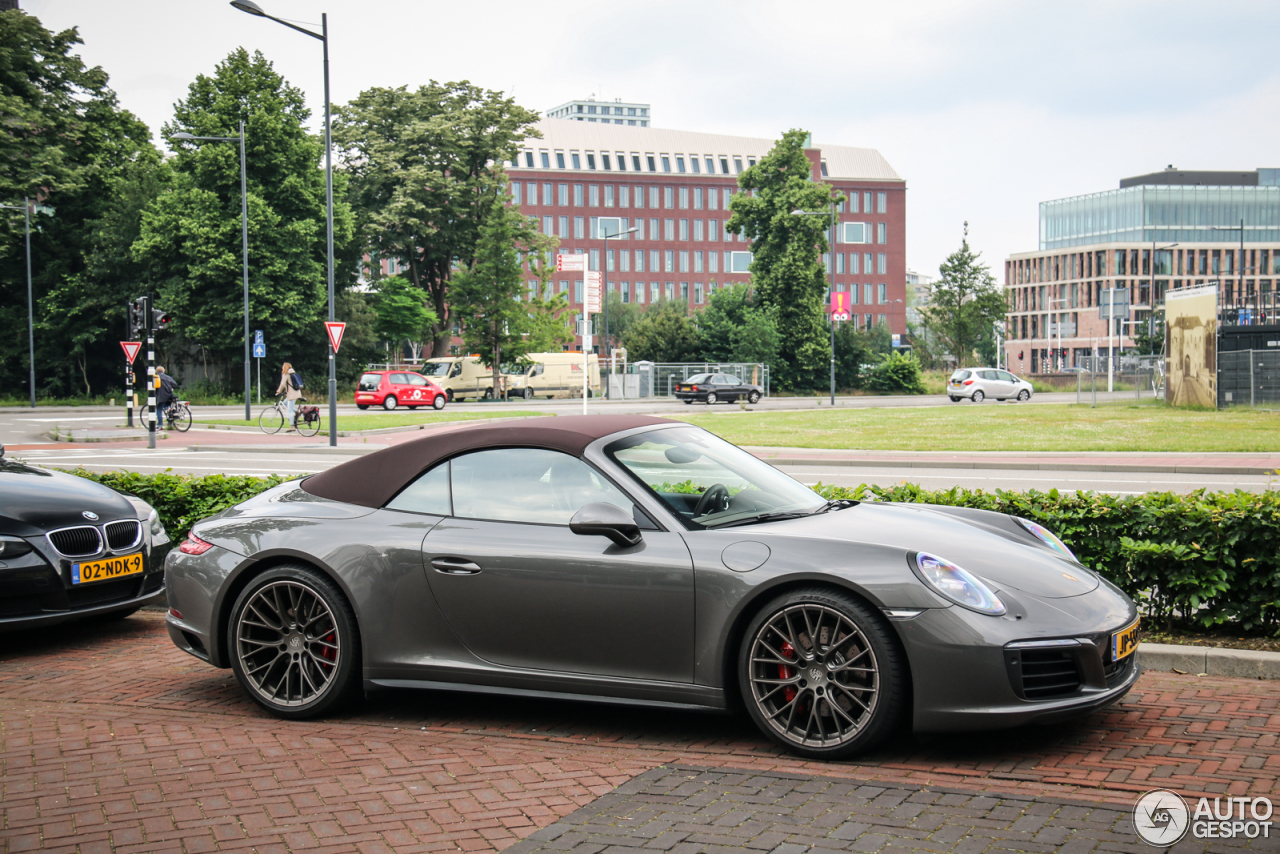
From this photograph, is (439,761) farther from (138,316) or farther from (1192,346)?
(1192,346)

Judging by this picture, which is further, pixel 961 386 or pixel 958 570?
pixel 961 386

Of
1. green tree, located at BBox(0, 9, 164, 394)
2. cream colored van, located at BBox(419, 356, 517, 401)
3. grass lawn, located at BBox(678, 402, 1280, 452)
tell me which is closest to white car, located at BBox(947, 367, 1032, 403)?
grass lawn, located at BBox(678, 402, 1280, 452)

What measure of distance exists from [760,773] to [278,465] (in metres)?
18.6

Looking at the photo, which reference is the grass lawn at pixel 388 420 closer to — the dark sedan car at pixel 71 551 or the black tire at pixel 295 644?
the dark sedan car at pixel 71 551

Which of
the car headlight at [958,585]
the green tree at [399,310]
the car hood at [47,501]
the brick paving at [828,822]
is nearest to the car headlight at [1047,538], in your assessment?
the car headlight at [958,585]

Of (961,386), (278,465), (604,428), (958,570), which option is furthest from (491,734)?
(961,386)

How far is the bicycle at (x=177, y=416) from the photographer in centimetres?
2997

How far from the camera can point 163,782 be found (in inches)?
167

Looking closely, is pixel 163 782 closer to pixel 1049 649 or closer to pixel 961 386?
pixel 1049 649

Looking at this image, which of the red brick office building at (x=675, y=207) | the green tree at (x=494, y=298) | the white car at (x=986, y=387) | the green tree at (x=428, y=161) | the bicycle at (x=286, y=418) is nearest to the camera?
the bicycle at (x=286, y=418)

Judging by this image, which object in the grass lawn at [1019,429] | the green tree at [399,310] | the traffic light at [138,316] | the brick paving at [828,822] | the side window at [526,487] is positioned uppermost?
the green tree at [399,310]

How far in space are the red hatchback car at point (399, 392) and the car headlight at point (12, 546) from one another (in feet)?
124

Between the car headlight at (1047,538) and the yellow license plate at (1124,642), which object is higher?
the car headlight at (1047,538)

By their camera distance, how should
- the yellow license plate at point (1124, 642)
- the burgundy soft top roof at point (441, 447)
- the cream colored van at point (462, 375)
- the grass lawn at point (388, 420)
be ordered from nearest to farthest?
the yellow license plate at point (1124, 642) < the burgundy soft top roof at point (441, 447) < the grass lawn at point (388, 420) < the cream colored van at point (462, 375)
